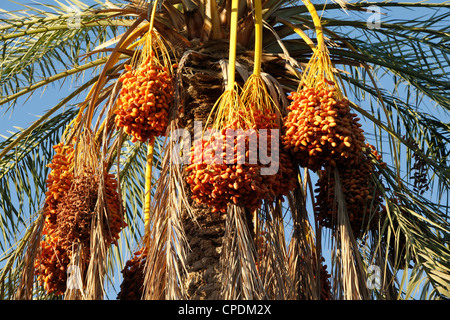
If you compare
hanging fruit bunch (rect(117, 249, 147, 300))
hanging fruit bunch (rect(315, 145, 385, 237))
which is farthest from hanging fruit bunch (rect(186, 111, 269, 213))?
hanging fruit bunch (rect(117, 249, 147, 300))

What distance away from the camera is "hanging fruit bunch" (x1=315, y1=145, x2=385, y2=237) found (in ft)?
12.9

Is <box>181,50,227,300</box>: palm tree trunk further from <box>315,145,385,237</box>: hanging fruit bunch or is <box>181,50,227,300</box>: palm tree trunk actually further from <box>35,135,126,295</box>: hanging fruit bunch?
<box>315,145,385,237</box>: hanging fruit bunch

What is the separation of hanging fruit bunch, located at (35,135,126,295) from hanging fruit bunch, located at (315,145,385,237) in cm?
122

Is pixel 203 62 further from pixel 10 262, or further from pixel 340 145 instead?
pixel 10 262

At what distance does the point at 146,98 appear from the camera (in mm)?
3723

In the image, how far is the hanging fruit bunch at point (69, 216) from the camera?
388 cm

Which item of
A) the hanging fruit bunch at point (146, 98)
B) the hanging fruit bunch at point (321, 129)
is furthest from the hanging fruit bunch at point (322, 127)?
the hanging fruit bunch at point (146, 98)

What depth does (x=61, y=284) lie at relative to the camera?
4172 mm

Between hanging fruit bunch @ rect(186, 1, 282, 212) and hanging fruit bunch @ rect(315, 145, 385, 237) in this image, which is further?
hanging fruit bunch @ rect(315, 145, 385, 237)

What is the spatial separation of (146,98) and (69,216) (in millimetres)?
818

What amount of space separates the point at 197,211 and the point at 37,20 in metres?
1.89

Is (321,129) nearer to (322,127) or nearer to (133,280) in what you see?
(322,127)

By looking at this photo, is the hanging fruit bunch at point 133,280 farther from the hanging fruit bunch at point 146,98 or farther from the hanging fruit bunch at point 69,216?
the hanging fruit bunch at point 146,98

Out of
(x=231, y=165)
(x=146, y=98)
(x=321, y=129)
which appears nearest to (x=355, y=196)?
(x=321, y=129)
